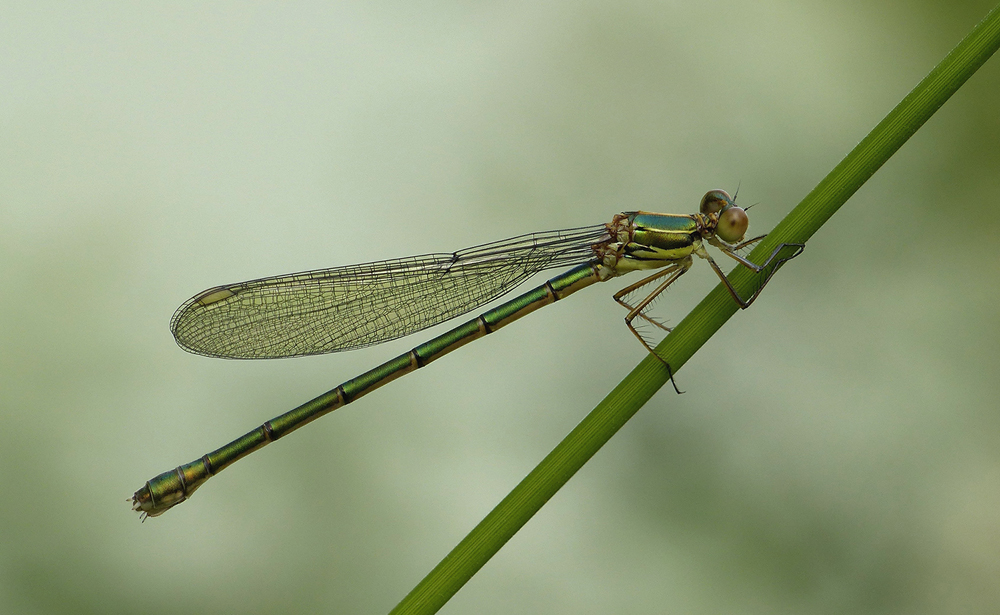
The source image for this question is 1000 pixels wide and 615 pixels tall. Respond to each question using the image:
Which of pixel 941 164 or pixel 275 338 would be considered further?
pixel 941 164

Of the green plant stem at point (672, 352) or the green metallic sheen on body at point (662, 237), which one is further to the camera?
the green metallic sheen on body at point (662, 237)

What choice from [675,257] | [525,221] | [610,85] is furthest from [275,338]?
[610,85]

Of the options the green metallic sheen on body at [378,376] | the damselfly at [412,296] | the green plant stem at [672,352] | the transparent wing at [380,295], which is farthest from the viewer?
the transparent wing at [380,295]

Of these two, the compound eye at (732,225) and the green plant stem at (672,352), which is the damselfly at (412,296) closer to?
the compound eye at (732,225)

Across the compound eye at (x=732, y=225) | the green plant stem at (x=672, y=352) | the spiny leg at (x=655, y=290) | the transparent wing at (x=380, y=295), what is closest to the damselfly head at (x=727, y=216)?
the compound eye at (x=732, y=225)

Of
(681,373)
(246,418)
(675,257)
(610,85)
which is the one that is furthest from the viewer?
(610,85)

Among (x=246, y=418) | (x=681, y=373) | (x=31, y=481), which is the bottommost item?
(x=681, y=373)

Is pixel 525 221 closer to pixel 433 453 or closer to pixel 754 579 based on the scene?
pixel 433 453

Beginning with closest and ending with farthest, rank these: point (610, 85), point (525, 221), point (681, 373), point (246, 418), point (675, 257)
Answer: point (675, 257), point (681, 373), point (246, 418), point (525, 221), point (610, 85)

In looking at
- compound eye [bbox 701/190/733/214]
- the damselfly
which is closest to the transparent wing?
the damselfly
